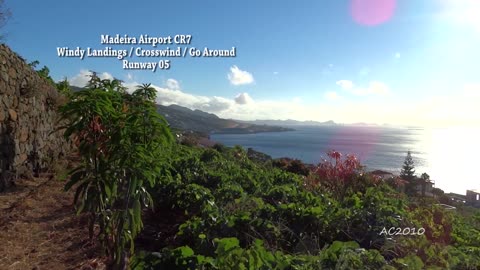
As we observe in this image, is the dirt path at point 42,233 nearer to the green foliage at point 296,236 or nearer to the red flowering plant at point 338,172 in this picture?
the green foliage at point 296,236

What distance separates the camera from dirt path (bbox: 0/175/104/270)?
340 centimetres

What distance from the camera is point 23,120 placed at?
6922 millimetres

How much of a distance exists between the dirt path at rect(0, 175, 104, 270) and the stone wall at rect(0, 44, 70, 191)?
2.48ft

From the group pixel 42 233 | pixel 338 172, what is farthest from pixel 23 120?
pixel 338 172

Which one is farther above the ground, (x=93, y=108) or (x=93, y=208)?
(x=93, y=108)

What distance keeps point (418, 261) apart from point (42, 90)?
859 cm

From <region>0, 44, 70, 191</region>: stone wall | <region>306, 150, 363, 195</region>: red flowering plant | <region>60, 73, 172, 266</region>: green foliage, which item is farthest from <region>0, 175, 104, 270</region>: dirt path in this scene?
<region>306, 150, 363, 195</region>: red flowering plant

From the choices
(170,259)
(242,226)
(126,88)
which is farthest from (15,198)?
(170,259)

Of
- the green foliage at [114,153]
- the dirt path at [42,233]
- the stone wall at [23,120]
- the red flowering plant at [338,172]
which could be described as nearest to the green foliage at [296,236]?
the green foliage at [114,153]

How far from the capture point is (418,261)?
6.94 ft

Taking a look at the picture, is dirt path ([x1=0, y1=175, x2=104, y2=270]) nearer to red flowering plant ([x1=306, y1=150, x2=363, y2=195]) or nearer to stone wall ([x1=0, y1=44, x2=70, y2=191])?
stone wall ([x1=0, y1=44, x2=70, y2=191])

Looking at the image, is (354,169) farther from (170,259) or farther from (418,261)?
(170,259)

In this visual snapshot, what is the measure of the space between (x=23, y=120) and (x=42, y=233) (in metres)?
3.77

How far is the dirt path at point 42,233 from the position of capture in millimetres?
3398
